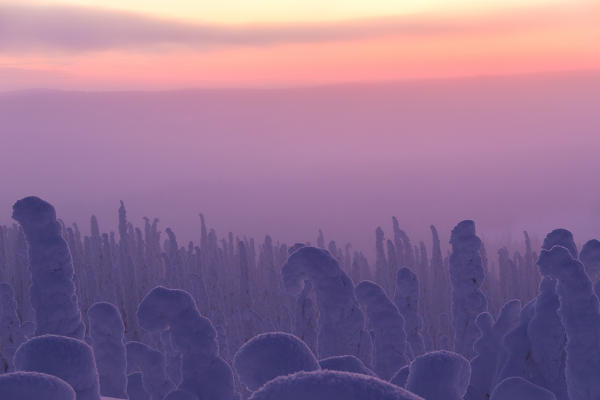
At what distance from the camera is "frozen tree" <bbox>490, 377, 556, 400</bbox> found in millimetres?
5410

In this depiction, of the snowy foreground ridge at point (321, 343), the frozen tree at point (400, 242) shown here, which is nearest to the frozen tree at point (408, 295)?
the snowy foreground ridge at point (321, 343)

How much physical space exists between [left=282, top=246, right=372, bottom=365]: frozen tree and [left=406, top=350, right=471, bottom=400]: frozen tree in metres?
2.38

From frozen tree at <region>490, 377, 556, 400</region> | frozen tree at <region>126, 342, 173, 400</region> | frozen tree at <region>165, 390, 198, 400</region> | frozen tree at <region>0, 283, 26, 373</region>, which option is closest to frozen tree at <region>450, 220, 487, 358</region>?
frozen tree at <region>126, 342, 173, 400</region>

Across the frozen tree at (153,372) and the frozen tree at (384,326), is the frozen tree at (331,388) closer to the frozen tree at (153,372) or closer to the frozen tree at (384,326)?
the frozen tree at (384,326)

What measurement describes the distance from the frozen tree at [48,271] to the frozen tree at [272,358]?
3.93 metres

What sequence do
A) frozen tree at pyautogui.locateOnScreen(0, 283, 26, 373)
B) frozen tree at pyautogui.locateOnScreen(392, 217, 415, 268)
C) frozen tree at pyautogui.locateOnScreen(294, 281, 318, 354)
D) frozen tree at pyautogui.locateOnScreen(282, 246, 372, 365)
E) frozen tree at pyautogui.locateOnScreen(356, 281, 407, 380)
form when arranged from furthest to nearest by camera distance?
frozen tree at pyautogui.locateOnScreen(392, 217, 415, 268) < frozen tree at pyautogui.locateOnScreen(0, 283, 26, 373) < frozen tree at pyautogui.locateOnScreen(294, 281, 318, 354) < frozen tree at pyautogui.locateOnScreen(356, 281, 407, 380) < frozen tree at pyautogui.locateOnScreen(282, 246, 372, 365)

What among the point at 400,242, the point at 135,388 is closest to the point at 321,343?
the point at 135,388

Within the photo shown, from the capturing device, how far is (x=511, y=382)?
5465 mm

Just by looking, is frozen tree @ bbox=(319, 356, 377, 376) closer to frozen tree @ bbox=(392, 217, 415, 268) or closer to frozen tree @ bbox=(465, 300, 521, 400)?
frozen tree @ bbox=(465, 300, 521, 400)

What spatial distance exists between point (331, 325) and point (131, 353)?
316 cm

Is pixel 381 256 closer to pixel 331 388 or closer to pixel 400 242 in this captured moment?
pixel 400 242

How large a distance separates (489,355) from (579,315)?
8.78ft

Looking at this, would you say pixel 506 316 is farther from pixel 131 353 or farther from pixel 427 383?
pixel 131 353

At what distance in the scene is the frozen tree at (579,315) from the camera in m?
5.42
